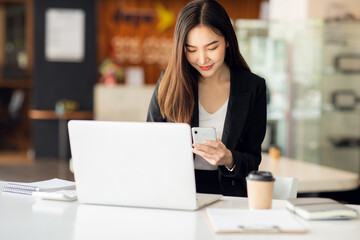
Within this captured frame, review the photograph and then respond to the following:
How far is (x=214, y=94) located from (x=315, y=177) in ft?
4.43

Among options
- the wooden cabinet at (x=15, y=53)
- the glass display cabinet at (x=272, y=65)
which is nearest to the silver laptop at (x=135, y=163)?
the glass display cabinet at (x=272, y=65)

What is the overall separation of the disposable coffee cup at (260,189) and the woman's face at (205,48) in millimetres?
611

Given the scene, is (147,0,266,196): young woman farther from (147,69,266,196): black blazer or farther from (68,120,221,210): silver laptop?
(68,120,221,210): silver laptop

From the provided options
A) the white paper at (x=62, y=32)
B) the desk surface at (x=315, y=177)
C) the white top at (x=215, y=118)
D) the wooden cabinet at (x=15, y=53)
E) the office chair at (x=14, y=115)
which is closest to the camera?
the white top at (x=215, y=118)

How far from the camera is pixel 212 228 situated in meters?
1.53

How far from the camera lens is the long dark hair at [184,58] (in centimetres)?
215

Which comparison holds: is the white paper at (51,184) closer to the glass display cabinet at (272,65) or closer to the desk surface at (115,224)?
the desk surface at (115,224)

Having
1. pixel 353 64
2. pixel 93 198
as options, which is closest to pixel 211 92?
pixel 93 198

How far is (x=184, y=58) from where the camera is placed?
2.21 m

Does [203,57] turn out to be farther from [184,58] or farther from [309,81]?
[309,81]

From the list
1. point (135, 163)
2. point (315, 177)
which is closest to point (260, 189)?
point (135, 163)

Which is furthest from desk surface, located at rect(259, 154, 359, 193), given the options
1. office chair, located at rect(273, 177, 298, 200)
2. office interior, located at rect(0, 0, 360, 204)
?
office chair, located at rect(273, 177, 298, 200)

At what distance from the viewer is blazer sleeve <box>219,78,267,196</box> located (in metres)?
2.13

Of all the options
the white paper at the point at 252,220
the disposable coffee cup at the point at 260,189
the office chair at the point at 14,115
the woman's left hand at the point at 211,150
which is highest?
the woman's left hand at the point at 211,150
